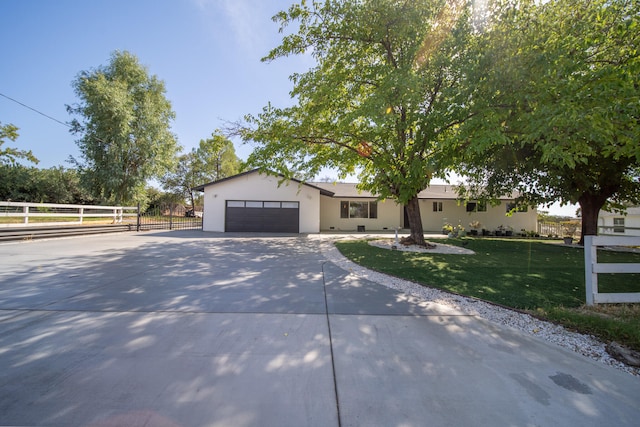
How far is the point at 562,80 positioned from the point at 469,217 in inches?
685

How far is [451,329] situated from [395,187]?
26.1 feet

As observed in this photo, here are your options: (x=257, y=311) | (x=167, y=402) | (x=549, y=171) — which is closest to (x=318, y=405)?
(x=167, y=402)

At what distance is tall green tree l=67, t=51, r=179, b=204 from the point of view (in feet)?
70.2

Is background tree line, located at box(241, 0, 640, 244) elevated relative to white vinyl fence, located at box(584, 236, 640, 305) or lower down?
elevated

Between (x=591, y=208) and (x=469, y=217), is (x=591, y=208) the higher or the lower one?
the higher one

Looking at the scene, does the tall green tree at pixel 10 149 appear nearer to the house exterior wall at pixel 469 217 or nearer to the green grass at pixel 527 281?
the green grass at pixel 527 281

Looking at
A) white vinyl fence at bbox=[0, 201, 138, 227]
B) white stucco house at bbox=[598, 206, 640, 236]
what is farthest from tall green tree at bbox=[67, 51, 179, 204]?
white stucco house at bbox=[598, 206, 640, 236]

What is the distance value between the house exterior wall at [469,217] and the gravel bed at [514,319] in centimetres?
1666

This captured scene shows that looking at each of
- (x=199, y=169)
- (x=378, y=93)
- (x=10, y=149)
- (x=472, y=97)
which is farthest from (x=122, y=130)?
(x=472, y=97)

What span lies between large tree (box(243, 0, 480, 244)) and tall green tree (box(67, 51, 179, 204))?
16407 mm

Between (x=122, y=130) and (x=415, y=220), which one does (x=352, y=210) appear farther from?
(x=122, y=130)

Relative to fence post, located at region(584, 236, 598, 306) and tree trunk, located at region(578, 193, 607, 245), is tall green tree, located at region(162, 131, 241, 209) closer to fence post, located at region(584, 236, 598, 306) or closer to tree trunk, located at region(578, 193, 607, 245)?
tree trunk, located at region(578, 193, 607, 245)

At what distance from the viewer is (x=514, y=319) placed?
391cm

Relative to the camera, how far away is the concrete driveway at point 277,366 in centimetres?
201
